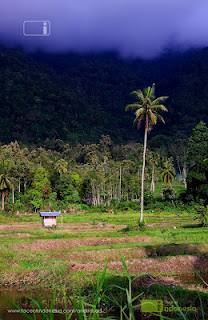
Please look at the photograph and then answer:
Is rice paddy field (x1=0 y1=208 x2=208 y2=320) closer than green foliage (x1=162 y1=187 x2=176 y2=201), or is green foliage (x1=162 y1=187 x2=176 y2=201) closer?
rice paddy field (x1=0 y1=208 x2=208 y2=320)

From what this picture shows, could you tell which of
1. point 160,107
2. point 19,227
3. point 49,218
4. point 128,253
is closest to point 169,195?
point 49,218

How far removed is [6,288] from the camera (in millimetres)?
16297

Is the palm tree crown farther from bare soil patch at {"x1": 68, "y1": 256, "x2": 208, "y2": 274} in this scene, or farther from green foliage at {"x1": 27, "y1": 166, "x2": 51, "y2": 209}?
green foliage at {"x1": 27, "y1": 166, "x2": 51, "y2": 209}

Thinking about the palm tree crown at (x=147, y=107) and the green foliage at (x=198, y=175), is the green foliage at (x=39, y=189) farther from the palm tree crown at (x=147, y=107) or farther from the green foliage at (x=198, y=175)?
the palm tree crown at (x=147, y=107)

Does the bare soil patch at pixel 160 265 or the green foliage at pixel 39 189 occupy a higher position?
the green foliage at pixel 39 189

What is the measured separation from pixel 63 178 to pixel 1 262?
57086 millimetres

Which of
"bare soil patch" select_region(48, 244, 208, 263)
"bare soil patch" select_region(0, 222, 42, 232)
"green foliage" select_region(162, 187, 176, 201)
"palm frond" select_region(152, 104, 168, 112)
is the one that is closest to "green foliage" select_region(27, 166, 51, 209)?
"bare soil patch" select_region(0, 222, 42, 232)

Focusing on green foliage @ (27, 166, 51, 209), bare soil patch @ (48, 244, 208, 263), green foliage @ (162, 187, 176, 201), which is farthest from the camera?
green foliage @ (27, 166, 51, 209)

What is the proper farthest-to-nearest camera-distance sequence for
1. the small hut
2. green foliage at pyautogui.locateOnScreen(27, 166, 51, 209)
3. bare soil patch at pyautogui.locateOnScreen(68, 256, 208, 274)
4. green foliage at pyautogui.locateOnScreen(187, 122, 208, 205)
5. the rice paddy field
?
green foliage at pyautogui.locateOnScreen(27, 166, 51, 209)
green foliage at pyautogui.locateOnScreen(187, 122, 208, 205)
the small hut
bare soil patch at pyautogui.locateOnScreen(68, 256, 208, 274)
the rice paddy field

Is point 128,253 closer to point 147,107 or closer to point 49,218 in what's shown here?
point 147,107

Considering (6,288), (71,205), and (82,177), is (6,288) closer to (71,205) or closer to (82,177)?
(71,205)

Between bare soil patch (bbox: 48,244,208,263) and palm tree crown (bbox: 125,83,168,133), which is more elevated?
palm tree crown (bbox: 125,83,168,133)

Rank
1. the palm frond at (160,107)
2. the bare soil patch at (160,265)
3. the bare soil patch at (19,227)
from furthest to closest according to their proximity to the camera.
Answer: the bare soil patch at (19,227)
the palm frond at (160,107)
the bare soil patch at (160,265)

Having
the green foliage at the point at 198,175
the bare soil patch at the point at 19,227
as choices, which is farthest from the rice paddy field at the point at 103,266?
the green foliage at the point at 198,175
